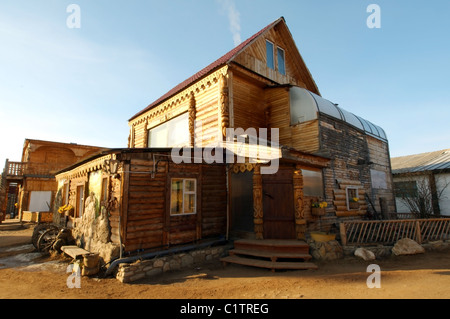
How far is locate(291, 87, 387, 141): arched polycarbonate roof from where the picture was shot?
40.8ft

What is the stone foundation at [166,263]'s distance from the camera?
682cm

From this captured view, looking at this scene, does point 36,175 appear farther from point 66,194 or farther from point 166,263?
point 166,263

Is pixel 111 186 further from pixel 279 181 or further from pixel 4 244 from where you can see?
pixel 4 244

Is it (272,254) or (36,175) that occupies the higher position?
(36,175)

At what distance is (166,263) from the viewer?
7695 millimetres

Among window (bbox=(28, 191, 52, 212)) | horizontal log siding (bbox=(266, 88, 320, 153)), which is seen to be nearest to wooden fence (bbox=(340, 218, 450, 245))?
horizontal log siding (bbox=(266, 88, 320, 153))

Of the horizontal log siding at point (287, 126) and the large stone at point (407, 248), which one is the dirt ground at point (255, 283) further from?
the horizontal log siding at point (287, 126)

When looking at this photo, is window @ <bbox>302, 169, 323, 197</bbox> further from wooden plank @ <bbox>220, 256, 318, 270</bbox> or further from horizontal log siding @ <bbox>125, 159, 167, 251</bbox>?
horizontal log siding @ <bbox>125, 159, 167, 251</bbox>

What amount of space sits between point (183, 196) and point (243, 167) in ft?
8.85

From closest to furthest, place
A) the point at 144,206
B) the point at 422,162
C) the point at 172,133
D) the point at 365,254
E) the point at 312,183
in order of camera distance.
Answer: the point at 144,206
the point at 365,254
the point at 312,183
the point at 172,133
the point at 422,162

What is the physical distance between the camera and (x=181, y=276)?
7.23 metres

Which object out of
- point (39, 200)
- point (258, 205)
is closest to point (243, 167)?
point (258, 205)

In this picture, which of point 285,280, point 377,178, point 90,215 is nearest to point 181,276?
point 285,280

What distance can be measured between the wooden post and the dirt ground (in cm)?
160
